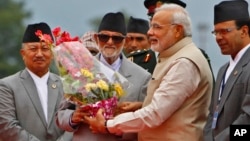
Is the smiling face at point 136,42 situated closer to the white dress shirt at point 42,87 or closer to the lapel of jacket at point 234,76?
the white dress shirt at point 42,87

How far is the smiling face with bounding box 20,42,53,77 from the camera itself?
9367 mm

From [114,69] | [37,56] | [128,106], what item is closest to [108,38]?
[114,69]

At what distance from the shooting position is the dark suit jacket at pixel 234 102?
770 cm

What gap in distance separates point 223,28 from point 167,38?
1.57ft

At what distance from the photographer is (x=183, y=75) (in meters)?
7.96

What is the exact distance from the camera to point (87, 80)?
27.2 ft

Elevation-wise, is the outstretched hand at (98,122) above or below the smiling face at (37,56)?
below

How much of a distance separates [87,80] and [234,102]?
1.21 meters

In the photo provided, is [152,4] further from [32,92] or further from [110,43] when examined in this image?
[32,92]

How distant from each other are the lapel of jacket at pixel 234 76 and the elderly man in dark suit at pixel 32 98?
1.89 m

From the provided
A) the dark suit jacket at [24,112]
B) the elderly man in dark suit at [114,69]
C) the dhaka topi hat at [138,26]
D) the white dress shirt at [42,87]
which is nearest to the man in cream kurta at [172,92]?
the elderly man in dark suit at [114,69]

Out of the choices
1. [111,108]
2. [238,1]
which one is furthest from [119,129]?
[238,1]

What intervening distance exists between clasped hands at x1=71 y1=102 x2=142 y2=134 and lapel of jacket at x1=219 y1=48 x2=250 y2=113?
82 cm

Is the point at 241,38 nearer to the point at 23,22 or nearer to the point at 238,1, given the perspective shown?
the point at 238,1
